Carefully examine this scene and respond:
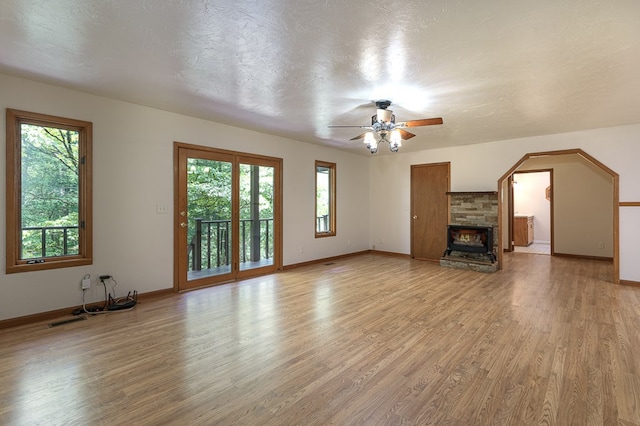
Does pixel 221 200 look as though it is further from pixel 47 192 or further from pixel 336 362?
pixel 336 362

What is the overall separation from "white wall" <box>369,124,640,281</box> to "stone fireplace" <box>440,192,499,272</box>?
24 cm

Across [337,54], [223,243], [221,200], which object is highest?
[337,54]

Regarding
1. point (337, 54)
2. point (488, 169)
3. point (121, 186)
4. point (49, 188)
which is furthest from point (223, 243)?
point (488, 169)

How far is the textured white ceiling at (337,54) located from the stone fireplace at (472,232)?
231 centimetres

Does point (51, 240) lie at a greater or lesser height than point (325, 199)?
lesser

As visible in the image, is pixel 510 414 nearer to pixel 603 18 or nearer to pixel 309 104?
pixel 603 18

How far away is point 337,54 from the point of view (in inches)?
104

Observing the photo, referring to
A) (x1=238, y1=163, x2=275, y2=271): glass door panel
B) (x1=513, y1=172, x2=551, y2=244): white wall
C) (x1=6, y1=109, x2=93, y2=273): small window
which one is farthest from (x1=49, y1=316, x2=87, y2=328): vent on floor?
(x1=513, y1=172, x2=551, y2=244): white wall

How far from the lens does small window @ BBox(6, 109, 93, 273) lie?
3256 mm

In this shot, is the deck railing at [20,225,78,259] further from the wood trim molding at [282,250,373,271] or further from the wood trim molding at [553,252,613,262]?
the wood trim molding at [553,252,613,262]

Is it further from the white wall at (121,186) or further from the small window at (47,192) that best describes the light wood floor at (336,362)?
the small window at (47,192)

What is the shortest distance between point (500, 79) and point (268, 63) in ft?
7.59

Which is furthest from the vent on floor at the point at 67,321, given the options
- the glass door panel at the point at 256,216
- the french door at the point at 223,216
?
the glass door panel at the point at 256,216

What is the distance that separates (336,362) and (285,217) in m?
3.75
